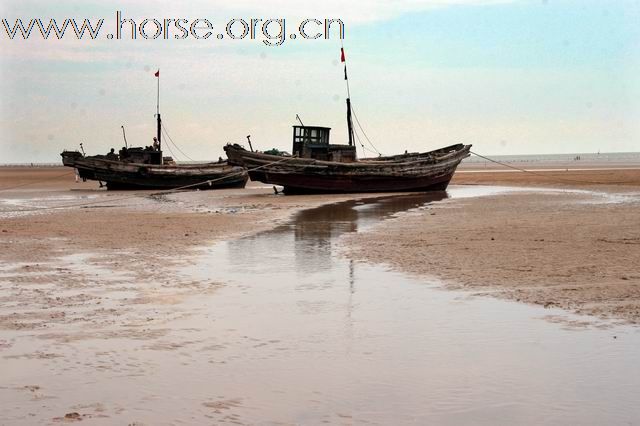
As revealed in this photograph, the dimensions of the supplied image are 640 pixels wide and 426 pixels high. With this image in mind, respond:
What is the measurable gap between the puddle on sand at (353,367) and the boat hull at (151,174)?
106 feet

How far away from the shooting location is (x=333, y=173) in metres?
33.8

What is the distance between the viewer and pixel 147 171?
40719 millimetres

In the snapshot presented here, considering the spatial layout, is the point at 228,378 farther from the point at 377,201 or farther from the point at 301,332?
the point at 377,201

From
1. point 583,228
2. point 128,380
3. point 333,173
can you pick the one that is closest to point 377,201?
point 333,173

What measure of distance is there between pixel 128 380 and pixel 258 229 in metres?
12.5

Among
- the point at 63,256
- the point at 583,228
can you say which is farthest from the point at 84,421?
the point at 583,228

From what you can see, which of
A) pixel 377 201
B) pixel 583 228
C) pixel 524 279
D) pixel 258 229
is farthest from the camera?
pixel 377 201

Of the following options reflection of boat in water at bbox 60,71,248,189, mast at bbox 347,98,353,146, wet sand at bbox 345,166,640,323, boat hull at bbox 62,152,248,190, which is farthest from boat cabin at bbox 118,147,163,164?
wet sand at bbox 345,166,640,323

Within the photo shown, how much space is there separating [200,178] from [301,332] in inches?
1416

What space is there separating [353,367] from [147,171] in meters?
36.0

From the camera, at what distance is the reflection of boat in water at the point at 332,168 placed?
33375 millimetres

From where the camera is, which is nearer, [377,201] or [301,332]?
[301,332]

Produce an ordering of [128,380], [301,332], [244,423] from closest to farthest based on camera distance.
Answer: [244,423]
[128,380]
[301,332]

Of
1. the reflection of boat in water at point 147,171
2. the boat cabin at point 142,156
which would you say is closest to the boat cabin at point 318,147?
the reflection of boat in water at point 147,171
